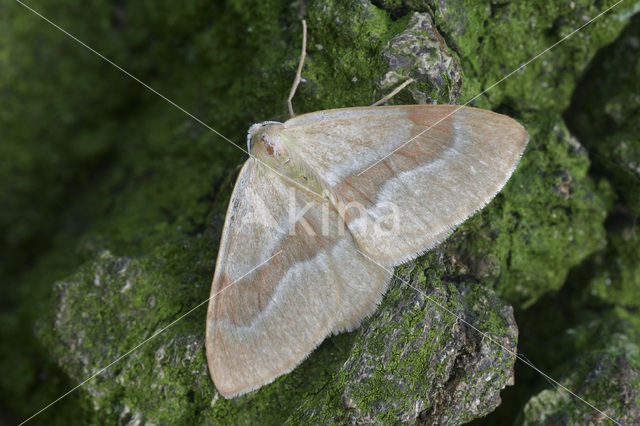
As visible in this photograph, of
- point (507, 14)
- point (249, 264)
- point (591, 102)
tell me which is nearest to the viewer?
point (249, 264)

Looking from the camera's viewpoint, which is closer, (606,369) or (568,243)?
(606,369)

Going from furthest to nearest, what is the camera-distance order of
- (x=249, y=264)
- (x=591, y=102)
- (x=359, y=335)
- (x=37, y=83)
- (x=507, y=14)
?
(x=37, y=83), (x=591, y=102), (x=507, y=14), (x=249, y=264), (x=359, y=335)

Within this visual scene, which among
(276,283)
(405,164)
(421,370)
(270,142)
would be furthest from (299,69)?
(421,370)

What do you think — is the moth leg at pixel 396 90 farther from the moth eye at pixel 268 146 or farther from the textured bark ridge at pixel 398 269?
the moth eye at pixel 268 146

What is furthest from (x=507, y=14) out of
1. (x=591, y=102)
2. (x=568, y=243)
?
(x=568, y=243)

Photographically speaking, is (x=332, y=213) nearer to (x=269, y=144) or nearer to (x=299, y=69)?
(x=269, y=144)

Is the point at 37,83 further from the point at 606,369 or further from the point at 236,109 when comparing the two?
the point at 606,369
